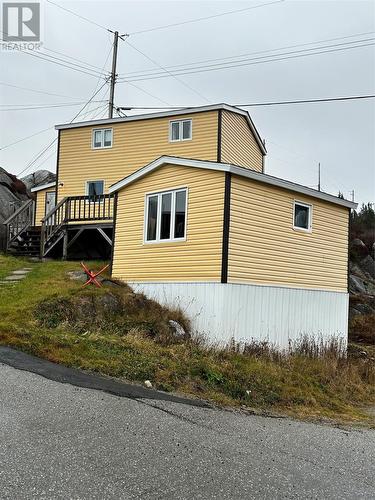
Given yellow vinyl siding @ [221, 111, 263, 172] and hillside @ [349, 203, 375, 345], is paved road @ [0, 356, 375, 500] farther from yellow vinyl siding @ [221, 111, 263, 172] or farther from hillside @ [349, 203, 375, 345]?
hillside @ [349, 203, 375, 345]

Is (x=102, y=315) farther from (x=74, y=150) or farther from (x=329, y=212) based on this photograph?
(x=74, y=150)

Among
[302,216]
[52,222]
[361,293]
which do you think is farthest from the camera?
[361,293]

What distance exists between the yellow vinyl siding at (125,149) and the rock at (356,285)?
48.9 feet

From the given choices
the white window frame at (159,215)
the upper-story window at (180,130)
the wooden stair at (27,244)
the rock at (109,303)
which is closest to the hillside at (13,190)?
the wooden stair at (27,244)

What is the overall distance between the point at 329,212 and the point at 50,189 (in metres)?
17.4

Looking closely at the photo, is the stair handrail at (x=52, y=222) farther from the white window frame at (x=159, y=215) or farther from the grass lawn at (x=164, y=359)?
the white window frame at (x=159, y=215)

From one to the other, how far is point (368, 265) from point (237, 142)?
20150 millimetres

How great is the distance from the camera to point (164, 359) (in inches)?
369

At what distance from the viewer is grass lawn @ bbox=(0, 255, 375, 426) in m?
8.59

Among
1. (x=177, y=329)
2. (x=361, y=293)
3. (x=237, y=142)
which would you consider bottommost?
(x=177, y=329)

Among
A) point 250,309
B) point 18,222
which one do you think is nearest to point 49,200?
point 18,222

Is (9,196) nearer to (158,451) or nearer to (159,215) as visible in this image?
(159,215)

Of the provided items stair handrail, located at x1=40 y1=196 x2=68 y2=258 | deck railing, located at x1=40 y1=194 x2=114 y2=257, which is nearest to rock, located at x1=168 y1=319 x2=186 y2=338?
deck railing, located at x1=40 y1=194 x2=114 y2=257

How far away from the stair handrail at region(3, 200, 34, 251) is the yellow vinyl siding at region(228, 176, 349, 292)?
13.1m
